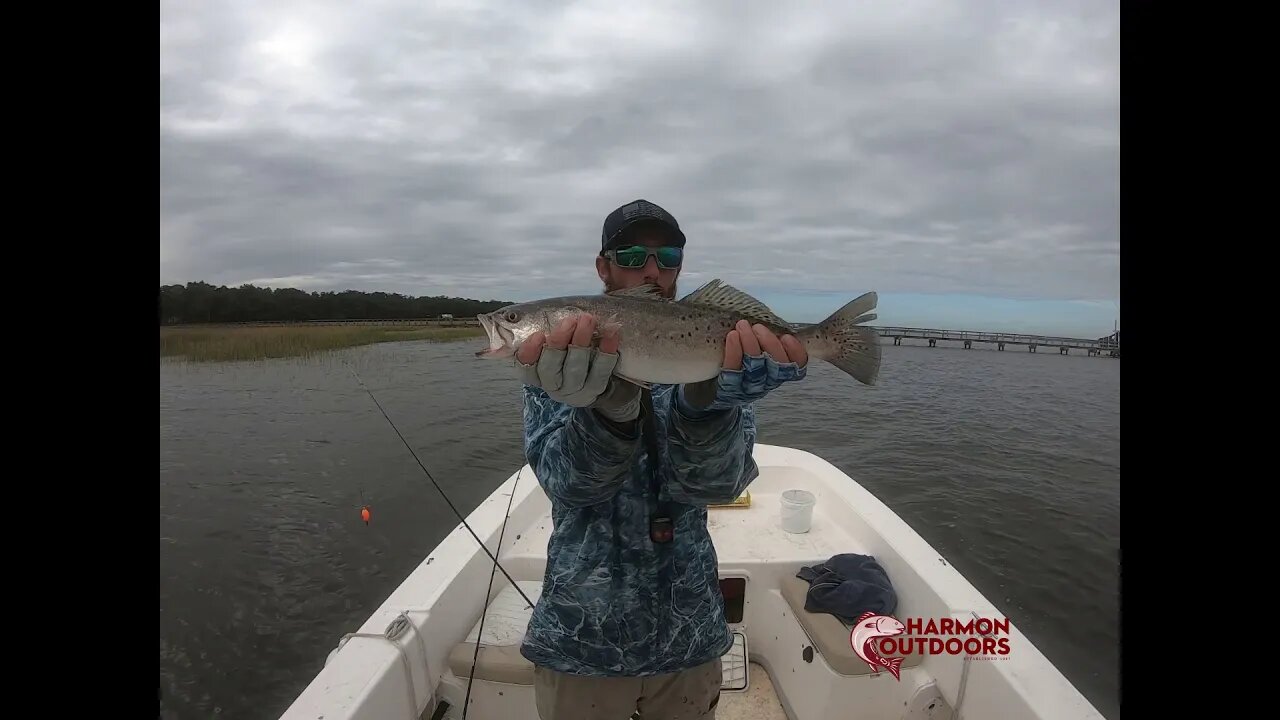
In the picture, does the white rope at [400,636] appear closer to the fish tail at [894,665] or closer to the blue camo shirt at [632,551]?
Result: the blue camo shirt at [632,551]

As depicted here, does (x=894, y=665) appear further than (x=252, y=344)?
No

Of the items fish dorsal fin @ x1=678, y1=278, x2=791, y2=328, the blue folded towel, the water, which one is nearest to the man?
fish dorsal fin @ x1=678, y1=278, x2=791, y2=328

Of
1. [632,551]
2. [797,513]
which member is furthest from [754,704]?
[632,551]

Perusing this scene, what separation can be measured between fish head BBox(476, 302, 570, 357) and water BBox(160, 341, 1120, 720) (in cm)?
286

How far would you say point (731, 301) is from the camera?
3127 mm

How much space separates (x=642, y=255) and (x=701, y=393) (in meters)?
0.87

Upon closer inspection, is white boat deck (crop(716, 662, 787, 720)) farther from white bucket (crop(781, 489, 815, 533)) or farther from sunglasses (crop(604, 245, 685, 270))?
sunglasses (crop(604, 245, 685, 270))

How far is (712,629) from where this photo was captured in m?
2.73

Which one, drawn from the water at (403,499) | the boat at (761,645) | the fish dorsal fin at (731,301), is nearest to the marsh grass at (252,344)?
the water at (403,499)

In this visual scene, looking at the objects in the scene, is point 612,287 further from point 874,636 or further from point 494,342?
point 874,636
